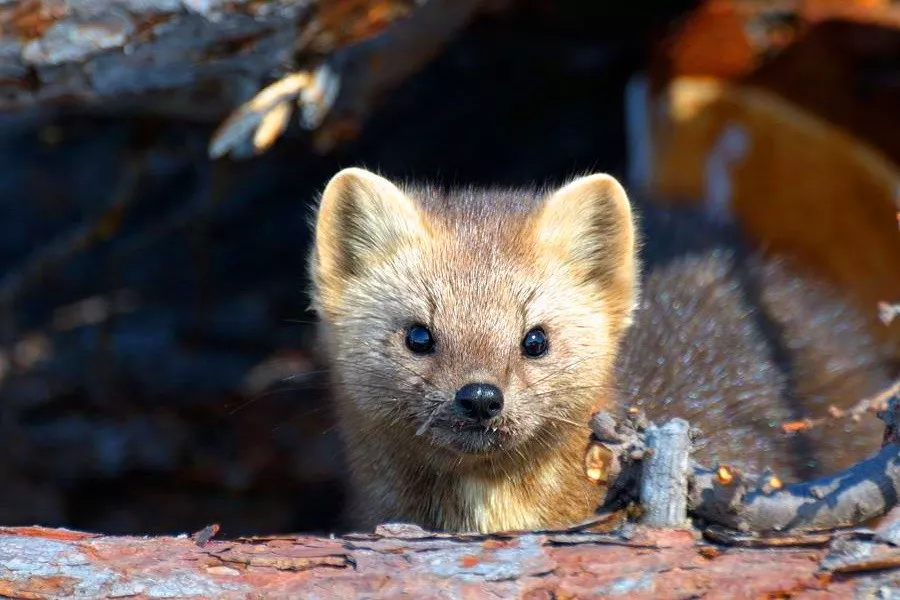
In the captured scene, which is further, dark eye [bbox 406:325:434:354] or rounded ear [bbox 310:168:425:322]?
rounded ear [bbox 310:168:425:322]

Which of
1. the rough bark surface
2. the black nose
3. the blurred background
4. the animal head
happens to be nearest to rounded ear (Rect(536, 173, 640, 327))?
the animal head

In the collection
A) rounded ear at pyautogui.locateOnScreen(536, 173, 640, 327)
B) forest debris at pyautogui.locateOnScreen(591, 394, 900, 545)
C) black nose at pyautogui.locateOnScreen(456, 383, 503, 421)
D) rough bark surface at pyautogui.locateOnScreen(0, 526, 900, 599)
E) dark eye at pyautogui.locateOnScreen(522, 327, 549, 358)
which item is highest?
rounded ear at pyautogui.locateOnScreen(536, 173, 640, 327)

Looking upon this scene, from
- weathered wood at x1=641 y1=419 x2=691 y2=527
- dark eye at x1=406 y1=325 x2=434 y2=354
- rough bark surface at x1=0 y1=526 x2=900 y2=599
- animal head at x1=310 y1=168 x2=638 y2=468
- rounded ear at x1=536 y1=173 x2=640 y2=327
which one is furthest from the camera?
rounded ear at x1=536 y1=173 x2=640 y2=327

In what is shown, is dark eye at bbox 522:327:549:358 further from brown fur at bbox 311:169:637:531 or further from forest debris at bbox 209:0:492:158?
forest debris at bbox 209:0:492:158

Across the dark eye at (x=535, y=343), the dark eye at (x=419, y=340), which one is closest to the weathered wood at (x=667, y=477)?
the dark eye at (x=535, y=343)

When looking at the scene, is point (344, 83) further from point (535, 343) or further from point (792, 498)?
point (792, 498)

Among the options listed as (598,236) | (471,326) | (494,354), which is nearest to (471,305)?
(471,326)

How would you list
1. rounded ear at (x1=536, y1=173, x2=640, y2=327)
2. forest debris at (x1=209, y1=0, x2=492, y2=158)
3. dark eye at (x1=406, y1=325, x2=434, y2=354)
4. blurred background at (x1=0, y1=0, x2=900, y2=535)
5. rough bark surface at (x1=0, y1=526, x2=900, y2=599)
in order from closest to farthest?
rough bark surface at (x1=0, y1=526, x2=900, y2=599) → dark eye at (x1=406, y1=325, x2=434, y2=354) → rounded ear at (x1=536, y1=173, x2=640, y2=327) → forest debris at (x1=209, y1=0, x2=492, y2=158) → blurred background at (x1=0, y1=0, x2=900, y2=535)

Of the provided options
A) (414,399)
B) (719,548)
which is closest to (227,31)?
(414,399)
